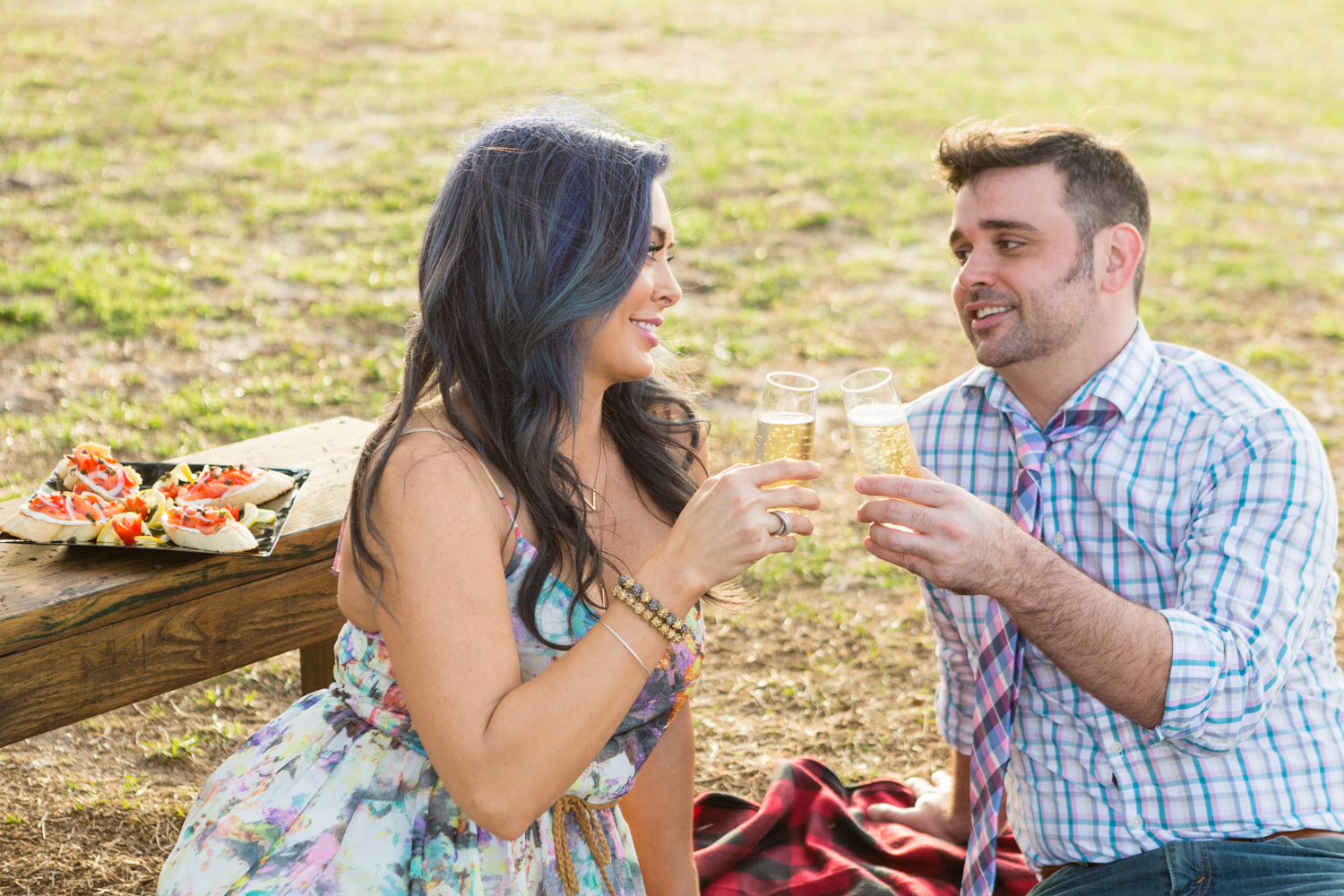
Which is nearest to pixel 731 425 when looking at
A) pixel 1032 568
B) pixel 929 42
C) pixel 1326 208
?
pixel 1032 568

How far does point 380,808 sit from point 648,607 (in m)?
0.72

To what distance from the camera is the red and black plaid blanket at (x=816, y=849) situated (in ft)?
11.1

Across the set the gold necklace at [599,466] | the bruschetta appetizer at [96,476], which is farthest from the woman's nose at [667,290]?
the bruschetta appetizer at [96,476]

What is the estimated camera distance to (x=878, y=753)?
4.31 m

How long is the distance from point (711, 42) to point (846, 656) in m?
12.3

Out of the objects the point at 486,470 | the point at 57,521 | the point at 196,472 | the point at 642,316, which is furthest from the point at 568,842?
the point at 196,472

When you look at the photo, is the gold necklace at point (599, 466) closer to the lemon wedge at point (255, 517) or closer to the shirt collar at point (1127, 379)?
the lemon wedge at point (255, 517)

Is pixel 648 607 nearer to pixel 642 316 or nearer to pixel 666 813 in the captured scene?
pixel 642 316

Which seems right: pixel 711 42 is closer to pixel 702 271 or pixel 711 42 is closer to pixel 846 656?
pixel 702 271

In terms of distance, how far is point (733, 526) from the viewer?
7.34 ft

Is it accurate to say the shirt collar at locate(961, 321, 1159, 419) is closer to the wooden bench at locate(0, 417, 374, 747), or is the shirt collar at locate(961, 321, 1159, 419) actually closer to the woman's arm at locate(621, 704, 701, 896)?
the woman's arm at locate(621, 704, 701, 896)

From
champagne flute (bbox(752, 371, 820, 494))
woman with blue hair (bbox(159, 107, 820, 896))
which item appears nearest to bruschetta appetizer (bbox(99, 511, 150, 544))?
woman with blue hair (bbox(159, 107, 820, 896))

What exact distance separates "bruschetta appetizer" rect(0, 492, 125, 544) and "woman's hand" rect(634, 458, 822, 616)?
1.52 m

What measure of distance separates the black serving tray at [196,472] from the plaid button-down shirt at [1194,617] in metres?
1.77
